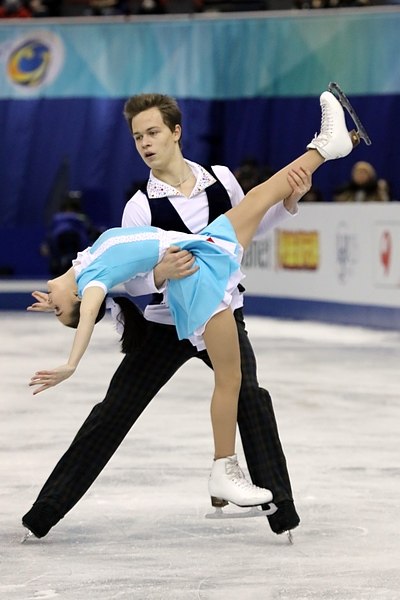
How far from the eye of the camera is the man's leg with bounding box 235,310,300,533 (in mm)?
4059

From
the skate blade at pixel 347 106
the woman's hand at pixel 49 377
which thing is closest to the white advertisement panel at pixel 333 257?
the skate blade at pixel 347 106

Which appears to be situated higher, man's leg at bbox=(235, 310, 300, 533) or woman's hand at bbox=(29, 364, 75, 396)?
woman's hand at bbox=(29, 364, 75, 396)

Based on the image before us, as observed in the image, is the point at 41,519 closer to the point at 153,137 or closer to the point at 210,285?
the point at 210,285

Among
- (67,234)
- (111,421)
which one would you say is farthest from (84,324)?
(67,234)

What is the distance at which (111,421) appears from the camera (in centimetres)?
417

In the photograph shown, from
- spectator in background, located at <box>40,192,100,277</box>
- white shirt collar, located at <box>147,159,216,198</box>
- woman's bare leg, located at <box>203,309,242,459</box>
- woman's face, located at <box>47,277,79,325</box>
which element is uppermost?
white shirt collar, located at <box>147,159,216,198</box>

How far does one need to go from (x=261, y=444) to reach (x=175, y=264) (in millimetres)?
636

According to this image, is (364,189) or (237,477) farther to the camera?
(364,189)

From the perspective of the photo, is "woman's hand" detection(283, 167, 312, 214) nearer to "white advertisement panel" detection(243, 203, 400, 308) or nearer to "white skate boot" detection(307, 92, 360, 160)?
"white skate boot" detection(307, 92, 360, 160)

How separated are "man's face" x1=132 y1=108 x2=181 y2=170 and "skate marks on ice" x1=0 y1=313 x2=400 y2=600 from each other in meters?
1.11

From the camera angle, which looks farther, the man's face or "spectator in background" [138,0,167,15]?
"spectator in background" [138,0,167,15]

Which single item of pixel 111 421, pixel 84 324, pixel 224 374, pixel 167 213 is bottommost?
pixel 111 421

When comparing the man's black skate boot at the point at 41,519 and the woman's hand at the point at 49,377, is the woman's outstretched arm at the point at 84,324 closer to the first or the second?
the woman's hand at the point at 49,377

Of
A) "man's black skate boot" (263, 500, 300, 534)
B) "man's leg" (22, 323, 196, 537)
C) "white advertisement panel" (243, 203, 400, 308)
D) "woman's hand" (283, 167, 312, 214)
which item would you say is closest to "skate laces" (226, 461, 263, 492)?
"man's black skate boot" (263, 500, 300, 534)
